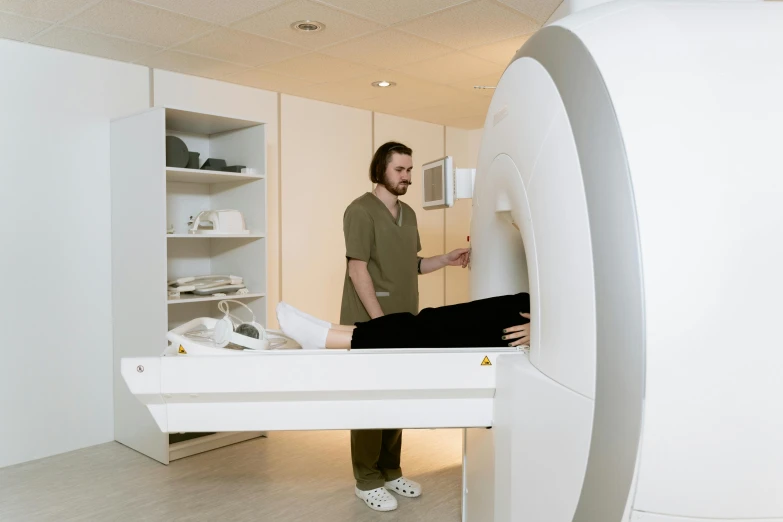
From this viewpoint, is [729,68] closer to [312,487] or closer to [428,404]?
[428,404]

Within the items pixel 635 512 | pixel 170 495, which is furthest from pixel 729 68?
pixel 170 495

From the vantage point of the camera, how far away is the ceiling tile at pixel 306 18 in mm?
2611

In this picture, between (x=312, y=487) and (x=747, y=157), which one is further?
(x=312, y=487)

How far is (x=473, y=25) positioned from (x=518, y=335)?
6.05ft

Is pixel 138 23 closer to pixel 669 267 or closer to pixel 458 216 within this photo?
pixel 669 267

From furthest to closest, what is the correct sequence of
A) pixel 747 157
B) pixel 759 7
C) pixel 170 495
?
pixel 170 495, pixel 759 7, pixel 747 157

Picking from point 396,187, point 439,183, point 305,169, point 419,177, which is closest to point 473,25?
point 396,187

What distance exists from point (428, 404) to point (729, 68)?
2.89 ft

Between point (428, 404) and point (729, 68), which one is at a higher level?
point (729, 68)

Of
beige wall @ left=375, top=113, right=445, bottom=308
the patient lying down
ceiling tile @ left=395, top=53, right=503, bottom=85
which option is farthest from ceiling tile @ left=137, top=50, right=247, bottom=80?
the patient lying down

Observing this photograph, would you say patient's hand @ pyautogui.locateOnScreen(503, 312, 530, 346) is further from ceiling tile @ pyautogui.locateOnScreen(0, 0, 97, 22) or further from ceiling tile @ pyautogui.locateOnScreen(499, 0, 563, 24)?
ceiling tile @ pyautogui.locateOnScreen(0, 0, 97, 22)

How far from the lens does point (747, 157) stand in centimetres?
93

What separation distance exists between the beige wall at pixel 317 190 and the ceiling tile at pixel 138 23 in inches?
49.3

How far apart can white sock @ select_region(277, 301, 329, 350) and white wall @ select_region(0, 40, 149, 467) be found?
203cm
